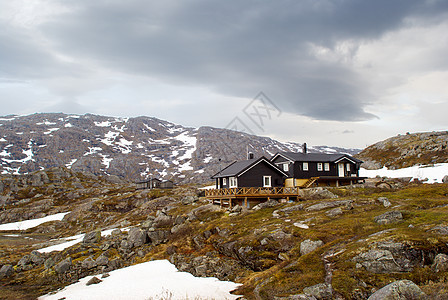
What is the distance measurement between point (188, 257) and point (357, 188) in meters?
32.7

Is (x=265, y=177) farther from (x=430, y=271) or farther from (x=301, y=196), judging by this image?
(x=430, y=271)

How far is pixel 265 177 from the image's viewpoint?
52.9 meters

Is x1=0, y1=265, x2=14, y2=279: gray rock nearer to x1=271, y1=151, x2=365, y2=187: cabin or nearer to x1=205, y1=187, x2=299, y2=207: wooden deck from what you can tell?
x1=205, y1=187, x2=299, y2=207: wooden deck

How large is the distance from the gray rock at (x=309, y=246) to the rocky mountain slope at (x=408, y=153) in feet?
241

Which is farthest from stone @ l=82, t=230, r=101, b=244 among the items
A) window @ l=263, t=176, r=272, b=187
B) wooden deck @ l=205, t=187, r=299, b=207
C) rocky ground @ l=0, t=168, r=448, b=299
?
window @ l=263, t=176, r=272, b=187

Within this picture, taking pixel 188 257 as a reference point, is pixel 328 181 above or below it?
above

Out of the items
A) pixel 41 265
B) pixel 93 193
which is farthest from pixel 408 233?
pixel 93 193

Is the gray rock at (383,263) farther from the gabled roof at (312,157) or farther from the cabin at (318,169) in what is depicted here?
the gabled roof at (312,157)

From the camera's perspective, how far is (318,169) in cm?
6128

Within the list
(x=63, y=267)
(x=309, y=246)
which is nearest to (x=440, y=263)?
(x=309, y=246)

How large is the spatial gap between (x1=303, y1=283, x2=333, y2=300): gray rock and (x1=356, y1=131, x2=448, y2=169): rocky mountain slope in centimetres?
8005

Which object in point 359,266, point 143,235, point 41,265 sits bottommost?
point 41,265

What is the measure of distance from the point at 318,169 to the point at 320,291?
48.9 metres

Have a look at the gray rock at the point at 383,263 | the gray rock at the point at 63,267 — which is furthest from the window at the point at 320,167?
the gray rock at the point at 63,267
